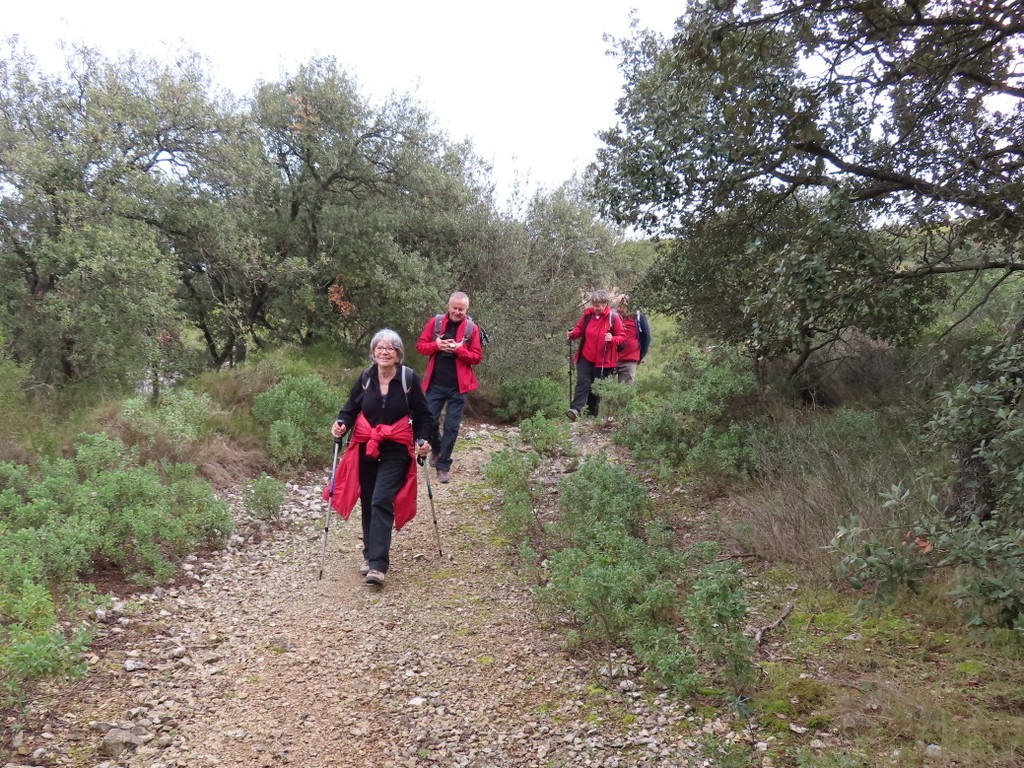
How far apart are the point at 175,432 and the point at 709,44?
708cm

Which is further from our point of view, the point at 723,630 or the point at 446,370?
→ the point at 446,370

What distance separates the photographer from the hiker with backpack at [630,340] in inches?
442

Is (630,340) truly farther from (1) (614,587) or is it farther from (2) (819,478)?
(1) (614,587)

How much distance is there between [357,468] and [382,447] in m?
0.31

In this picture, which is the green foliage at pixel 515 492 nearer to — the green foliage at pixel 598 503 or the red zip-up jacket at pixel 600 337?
the green foliage at pixel 598 503

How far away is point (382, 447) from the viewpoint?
6152 mm

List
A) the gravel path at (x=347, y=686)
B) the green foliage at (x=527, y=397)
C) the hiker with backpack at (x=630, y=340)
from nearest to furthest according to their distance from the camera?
the gravel path at (x=347, y=686) → the hiker with backpack at (x=630, y=340) → the green foliage at (x=527, y=397)

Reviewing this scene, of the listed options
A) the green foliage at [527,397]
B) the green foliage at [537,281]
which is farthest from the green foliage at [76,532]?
the green foliage at [537,281]

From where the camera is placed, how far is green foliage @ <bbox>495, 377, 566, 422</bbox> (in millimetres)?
12805

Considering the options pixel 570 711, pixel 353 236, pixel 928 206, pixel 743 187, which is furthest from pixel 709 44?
pixel 353 236

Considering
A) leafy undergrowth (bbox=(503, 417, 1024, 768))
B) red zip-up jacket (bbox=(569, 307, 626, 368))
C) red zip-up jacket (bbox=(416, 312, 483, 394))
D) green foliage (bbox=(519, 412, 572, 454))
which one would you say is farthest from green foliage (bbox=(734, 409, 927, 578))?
red zip-up jacket (bbox=(416, 312, 483, 394))

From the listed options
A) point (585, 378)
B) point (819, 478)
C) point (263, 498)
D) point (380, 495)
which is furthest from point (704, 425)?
point (263, 498)

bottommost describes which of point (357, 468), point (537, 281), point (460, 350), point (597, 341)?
point (357, 468)

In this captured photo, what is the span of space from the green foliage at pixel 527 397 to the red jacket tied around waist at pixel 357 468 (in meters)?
6.57
